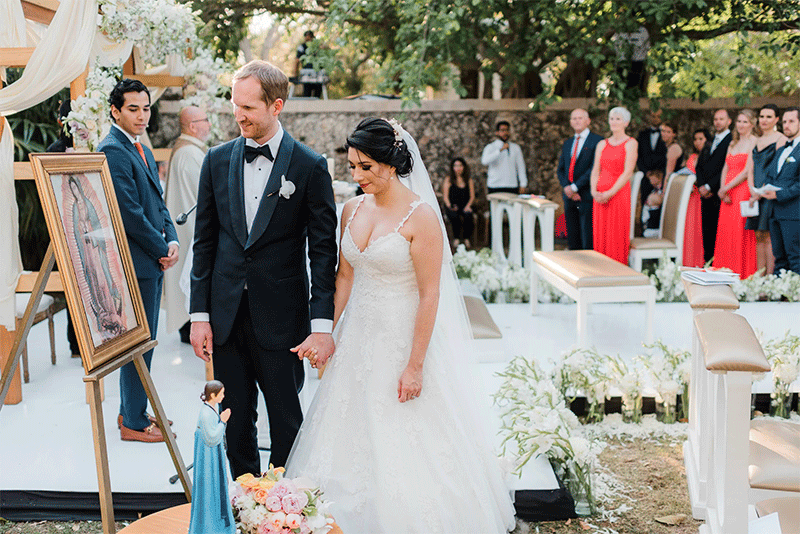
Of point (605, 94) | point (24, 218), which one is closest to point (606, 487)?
point (24, 218)

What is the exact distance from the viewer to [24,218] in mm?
7086

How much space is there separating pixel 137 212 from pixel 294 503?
2126mm

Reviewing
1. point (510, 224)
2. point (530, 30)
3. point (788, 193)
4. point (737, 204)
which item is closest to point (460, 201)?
point (510, 224)

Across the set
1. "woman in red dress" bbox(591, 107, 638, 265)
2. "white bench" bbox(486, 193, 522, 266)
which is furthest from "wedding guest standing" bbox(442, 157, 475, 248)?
"woman in red dress" bbox(591, 107, 638, 265)

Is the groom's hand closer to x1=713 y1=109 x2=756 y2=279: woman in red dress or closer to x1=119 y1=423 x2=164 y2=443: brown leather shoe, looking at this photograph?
x1=119 y1=423 x2=164 y2=443: brown leather shoe

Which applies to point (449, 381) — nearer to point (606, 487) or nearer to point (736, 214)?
point (606, 487)

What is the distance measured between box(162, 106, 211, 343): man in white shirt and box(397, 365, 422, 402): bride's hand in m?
2.99

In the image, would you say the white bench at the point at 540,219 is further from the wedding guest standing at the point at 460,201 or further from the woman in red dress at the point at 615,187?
the wedding guest standing at the point at 460,201

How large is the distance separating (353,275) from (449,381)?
55 centimetres

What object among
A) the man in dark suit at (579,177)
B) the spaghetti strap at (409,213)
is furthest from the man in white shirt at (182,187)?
the man in dark suit at (579,177)

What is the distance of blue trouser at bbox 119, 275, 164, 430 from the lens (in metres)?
3.79

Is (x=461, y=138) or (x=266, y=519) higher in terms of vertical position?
(x=461, y=138)

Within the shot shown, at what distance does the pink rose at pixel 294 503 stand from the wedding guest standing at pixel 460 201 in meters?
7.74

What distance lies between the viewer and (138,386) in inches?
149
